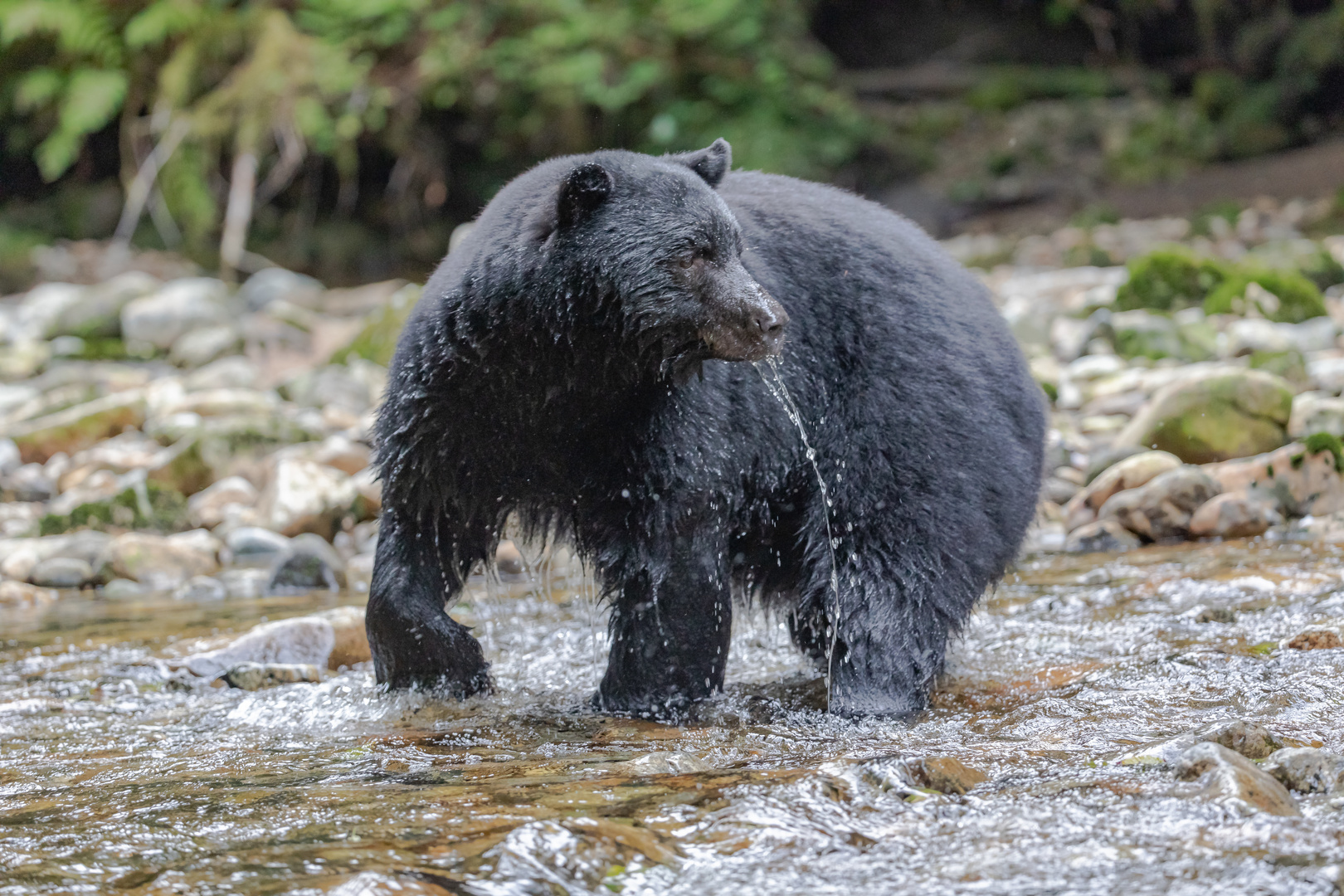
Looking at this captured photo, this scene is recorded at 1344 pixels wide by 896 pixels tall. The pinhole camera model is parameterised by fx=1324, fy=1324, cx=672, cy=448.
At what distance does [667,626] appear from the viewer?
147 inches

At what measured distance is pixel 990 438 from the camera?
402 cm

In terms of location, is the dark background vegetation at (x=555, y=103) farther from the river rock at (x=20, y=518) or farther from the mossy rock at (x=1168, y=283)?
the river rock at (x=20, y=518)

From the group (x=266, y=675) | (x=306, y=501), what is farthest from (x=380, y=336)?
(x=266, y=675)

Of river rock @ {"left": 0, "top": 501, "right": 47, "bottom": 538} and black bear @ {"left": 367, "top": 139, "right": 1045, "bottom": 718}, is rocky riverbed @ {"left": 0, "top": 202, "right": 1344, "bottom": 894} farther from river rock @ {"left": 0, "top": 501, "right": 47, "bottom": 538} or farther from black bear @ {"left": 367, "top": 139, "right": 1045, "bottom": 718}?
black bear @ {"left": 367, "top": 139, "right": 1045, "bottom": 718}

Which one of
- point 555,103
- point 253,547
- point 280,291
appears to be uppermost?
point 555,103

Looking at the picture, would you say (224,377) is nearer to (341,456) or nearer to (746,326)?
(341,456)

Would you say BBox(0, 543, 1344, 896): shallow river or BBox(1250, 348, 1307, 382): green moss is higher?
BBox(1250, 348, 1307, 382): green moss

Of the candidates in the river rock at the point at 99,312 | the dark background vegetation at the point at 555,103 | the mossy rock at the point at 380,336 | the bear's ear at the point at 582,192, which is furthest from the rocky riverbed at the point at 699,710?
the dark background vegetation at the point at 555,103

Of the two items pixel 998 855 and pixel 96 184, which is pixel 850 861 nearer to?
pixel 998 855

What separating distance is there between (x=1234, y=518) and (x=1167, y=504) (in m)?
0.28

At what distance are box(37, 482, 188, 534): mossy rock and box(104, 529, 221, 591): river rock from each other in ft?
1.83

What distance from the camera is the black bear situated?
3.56m

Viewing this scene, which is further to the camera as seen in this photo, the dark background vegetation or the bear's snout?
the dark background vegetation

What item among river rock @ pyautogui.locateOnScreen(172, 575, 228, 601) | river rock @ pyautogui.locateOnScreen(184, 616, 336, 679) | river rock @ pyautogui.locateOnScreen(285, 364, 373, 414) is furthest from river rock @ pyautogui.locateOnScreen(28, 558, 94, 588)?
river rock @ pyautogui.locateOnScreen(285, 364, 373, 414)
